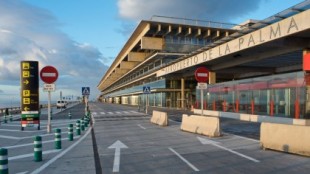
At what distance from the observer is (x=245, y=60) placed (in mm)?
33656

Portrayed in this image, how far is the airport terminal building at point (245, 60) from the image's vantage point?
2186 cm

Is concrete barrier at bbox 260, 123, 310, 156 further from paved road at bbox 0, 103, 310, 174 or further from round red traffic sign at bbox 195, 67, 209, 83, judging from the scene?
round red traffic sign at bbox 195, 67, 209, 83

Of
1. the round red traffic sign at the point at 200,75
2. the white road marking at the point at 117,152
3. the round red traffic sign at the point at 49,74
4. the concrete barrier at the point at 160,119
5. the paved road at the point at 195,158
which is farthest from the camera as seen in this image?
the concrete barrier at the point at 160,119

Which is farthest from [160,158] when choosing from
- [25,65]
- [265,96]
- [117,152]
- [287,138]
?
[265,96]

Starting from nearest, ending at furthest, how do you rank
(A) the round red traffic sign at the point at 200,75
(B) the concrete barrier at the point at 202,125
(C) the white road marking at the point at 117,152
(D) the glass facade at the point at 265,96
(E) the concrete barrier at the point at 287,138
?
1. (C) the white road marking at the point at 117,152
2. (E) the concrete barrier at the point at 287,138
3. (B) the concrete barrier at the point at 202,125
4. (A) the round red traffic sign at the point at 200,75
5. (D) the glass facade at the point at 265,96

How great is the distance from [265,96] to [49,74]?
52.3ft

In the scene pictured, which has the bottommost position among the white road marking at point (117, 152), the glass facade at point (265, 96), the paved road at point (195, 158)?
the white road marking at point (117, 152)

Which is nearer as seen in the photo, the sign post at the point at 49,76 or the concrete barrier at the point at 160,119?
the sign post at the point at 49,76

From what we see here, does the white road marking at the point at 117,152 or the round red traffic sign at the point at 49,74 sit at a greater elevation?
the round red traffic sign at the point at 49,74

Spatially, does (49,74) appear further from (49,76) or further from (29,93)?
(29,93)

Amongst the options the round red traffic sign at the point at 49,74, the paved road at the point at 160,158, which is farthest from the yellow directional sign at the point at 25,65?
the paved road at the point at 160,158

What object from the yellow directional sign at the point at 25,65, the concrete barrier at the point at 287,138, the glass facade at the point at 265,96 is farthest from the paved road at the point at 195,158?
the glass facade at the point at 265,96

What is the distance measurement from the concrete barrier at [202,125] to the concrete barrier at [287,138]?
13.1ft

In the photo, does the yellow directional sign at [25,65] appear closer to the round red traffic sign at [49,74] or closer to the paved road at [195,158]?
the round red traffic sign at [49,74]
